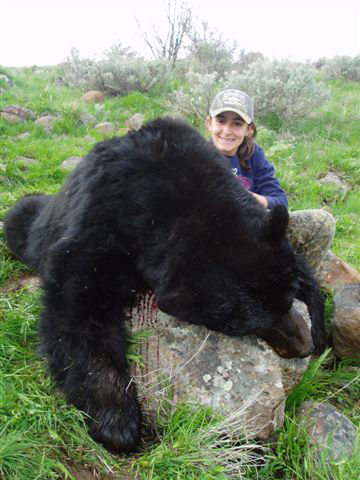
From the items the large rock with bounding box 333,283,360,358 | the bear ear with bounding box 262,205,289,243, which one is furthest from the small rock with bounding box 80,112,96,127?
the bear ear with bounding box 262,205,289,243

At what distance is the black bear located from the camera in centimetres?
226

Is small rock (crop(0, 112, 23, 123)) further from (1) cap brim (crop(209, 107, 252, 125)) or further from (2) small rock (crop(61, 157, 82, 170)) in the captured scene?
(1) cap brim (crop(209, 107, 252, 125))

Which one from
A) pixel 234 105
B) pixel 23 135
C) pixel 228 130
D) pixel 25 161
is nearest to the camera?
pixel 234 105

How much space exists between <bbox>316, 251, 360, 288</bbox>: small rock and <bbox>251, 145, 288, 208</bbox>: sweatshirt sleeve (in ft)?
2.17

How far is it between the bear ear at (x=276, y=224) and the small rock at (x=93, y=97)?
7.79m

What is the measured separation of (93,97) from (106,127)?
2.30 metres

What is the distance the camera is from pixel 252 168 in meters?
4.27

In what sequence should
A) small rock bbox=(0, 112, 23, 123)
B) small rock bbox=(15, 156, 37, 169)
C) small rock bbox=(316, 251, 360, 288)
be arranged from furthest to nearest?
small rock bbox=(0, 112, 23, 123) < small rock bbox=(15, 156, 37, 169) < small rock bbox=(316, 251, 360, 288)

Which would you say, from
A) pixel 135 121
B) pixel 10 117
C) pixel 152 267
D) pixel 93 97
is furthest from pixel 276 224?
pixel 93 97

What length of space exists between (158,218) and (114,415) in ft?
3.53

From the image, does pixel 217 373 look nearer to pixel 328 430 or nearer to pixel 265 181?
pixel 328 430

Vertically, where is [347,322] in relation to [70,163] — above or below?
above

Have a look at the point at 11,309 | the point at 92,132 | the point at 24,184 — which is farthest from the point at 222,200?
the point at 92,132

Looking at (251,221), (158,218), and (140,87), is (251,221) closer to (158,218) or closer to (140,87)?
(158,218)
